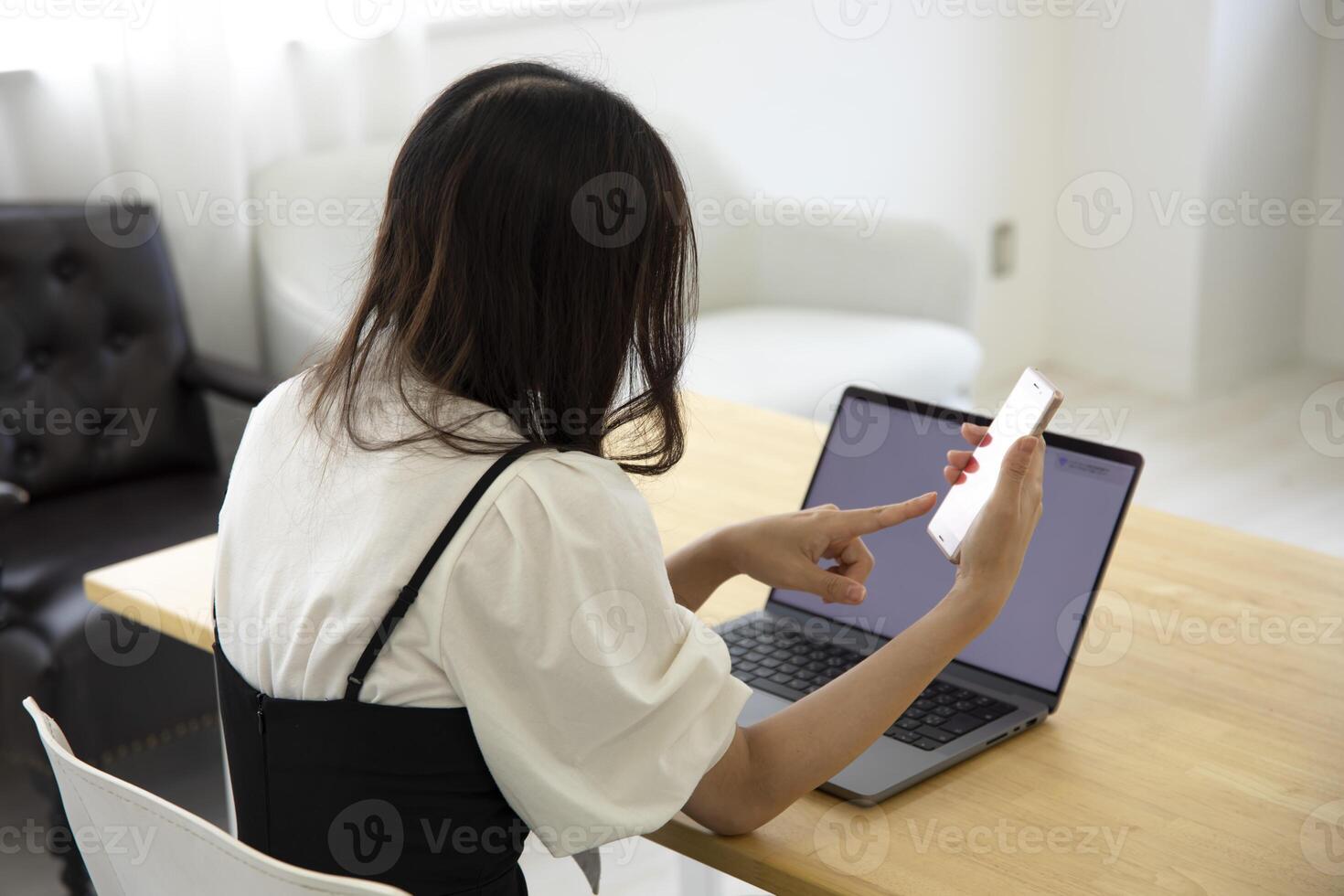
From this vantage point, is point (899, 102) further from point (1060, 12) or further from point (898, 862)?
point (898, 862)

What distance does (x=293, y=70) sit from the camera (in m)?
2.69

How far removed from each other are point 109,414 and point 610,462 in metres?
1.64

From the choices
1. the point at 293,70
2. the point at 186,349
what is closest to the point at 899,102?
the point at 293,70

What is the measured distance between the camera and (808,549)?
3.71 ft

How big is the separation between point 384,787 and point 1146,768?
544 millimetres
